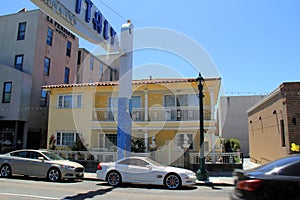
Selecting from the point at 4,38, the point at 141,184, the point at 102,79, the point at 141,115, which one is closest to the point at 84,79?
the point at 102,79

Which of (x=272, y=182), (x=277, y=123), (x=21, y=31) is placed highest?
(x=21, y=31)

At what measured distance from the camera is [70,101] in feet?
67.5

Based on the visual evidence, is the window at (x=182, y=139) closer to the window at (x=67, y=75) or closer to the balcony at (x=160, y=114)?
the balcony at (x=160, y=114)

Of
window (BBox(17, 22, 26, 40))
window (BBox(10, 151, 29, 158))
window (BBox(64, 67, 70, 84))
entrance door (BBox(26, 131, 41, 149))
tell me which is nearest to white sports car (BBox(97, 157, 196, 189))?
window (BBox(10, 151, 29, 158))

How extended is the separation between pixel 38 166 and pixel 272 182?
10316mm

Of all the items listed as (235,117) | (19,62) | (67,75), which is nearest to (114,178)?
(19,62)

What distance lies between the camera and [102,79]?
35062mm

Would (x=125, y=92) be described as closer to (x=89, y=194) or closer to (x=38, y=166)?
(x=38, y=166)

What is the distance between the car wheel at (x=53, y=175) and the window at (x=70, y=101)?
8952 mm

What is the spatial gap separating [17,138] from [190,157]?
14792 mm

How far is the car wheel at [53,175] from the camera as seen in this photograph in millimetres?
11547

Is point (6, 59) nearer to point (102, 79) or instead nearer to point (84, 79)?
point (84, 79)

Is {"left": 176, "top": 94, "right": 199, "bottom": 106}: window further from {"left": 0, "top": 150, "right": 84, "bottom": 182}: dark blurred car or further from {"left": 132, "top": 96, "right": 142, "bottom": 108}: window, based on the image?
{"left": 0, "top": 150, "right": 84, "bottom": 182}: dark blurred car

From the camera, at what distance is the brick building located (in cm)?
1348
